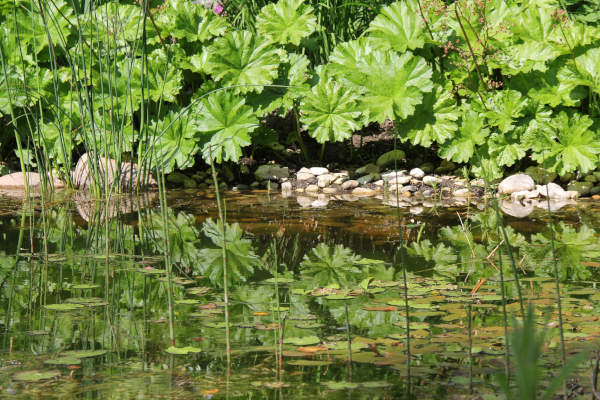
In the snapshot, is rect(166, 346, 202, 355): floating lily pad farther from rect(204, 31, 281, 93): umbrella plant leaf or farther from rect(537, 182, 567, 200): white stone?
rect(204, 31, 281, 93): umbrella plant leaf

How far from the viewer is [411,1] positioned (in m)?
5.18

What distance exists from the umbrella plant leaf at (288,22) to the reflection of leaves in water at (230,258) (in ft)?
7.13

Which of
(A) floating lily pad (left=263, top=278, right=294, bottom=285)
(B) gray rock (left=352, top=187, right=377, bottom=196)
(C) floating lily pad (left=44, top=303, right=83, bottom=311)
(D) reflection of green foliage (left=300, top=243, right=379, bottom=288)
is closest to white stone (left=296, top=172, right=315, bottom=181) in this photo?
(B) gray rock (left=352, top=187, right=377, bottom=196)

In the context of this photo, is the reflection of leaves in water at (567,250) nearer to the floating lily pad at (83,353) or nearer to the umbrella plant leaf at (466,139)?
the umbrella plant leaf at (466,139)

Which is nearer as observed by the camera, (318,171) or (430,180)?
(430,180)

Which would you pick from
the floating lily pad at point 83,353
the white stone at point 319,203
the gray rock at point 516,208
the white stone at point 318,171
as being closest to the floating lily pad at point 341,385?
the floating lily pad at point 83,353

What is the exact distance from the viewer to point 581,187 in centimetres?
474

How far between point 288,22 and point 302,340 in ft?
12.7

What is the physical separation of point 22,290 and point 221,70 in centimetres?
308

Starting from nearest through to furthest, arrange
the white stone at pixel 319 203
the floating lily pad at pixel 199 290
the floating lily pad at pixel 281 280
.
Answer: the floating lily pad at pixel 199 290 < the floating lily pad at pixel 281 280 < the white stone at pixel 319 203

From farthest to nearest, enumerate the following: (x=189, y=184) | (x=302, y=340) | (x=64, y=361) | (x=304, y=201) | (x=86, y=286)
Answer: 1. (x=189, y=184)
2. (x=304, y=201)
3. (x=86, y=286)
4. (x=302, y=340)
5. (x=64, y=361)

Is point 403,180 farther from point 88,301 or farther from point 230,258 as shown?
point 88,301

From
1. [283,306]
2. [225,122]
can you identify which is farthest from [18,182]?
[283,306]

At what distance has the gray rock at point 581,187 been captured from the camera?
4.72 metres
